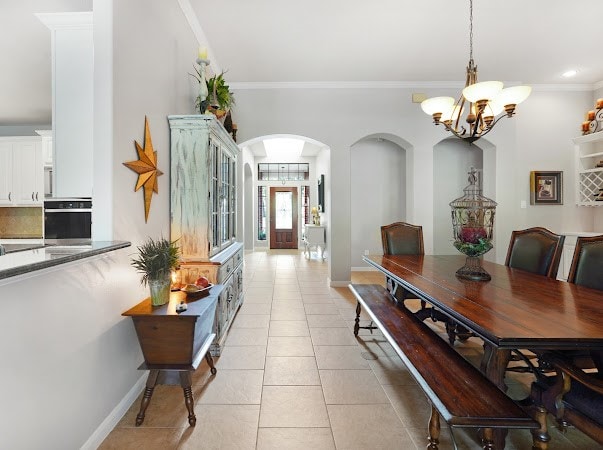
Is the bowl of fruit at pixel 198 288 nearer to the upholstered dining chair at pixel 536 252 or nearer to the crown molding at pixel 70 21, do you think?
the crown molding at pixel 70 21

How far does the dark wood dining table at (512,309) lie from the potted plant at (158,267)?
1.56 metres

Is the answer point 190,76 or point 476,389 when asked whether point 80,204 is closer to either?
point 190,76

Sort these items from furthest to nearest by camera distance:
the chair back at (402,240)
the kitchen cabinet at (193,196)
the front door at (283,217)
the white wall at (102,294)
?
the front door at (283,217)
the chair back at (402,240)
the kitchen cabinet at (193,196)
the white wall at (102,294)

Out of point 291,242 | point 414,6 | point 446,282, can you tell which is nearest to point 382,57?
point 414,6

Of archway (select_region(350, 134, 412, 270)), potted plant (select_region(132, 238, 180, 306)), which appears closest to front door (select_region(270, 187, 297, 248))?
archway (select_region(350, 134, 412, 270))

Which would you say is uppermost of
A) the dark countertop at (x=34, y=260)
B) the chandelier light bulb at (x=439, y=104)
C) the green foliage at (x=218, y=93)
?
the green foliage at (x=218, y=93)

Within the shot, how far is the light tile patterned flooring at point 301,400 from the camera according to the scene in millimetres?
1698

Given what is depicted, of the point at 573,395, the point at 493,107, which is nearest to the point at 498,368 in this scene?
the point at 573,395

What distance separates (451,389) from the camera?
4.59ft

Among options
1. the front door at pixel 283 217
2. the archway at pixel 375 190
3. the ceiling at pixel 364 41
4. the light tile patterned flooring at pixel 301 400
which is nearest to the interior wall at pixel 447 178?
the archway at pixel 375 190

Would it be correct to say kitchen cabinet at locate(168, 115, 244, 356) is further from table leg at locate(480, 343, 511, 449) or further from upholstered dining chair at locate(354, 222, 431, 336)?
table leg at locate(480, 343, 511, 449)

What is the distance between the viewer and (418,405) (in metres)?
2.00

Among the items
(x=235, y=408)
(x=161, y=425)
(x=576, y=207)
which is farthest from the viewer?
(x=576, y=207)

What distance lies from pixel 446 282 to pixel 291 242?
7.90m
